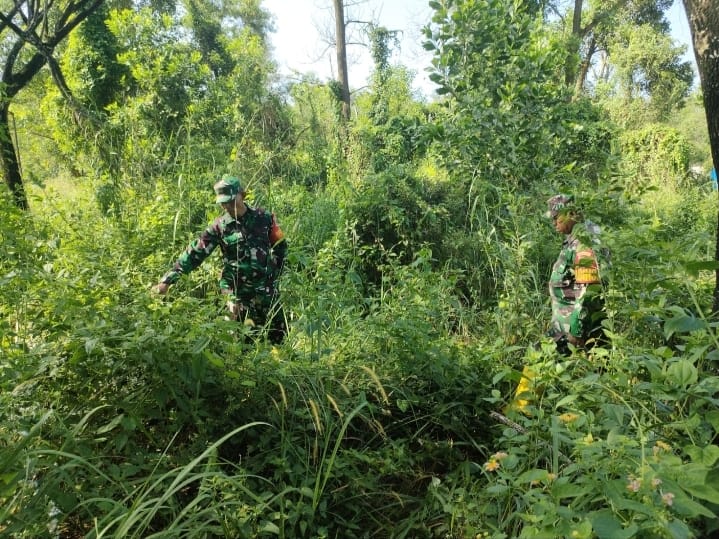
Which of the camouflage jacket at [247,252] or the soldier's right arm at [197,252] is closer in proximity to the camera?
the soldier's right arm at [197,252]

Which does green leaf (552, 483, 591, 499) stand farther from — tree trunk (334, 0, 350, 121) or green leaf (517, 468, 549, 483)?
tree trunk (334, 0, 350, 121)

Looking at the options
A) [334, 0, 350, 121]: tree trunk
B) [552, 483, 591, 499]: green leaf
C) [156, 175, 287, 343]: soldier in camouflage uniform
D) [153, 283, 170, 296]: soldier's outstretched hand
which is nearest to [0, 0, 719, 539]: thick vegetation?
[552, 483, 591, 499]: green leaf

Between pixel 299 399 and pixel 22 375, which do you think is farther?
pixel 299 399

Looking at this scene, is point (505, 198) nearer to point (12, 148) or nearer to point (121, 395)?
point (121, 395)

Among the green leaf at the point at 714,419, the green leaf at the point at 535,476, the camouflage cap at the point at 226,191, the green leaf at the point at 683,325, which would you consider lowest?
the green leaf at the point at 535,476

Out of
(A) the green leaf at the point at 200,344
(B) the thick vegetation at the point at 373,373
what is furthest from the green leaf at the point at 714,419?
(A) the green leaf at the point at 200,344

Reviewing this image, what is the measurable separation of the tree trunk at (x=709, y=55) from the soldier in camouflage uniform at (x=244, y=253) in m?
2.31

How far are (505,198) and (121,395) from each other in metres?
3.05

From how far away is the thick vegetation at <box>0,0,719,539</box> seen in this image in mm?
1210

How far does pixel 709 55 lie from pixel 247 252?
103 inches

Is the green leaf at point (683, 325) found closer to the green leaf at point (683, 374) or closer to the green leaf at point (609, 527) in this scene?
the green leaf at point (683, 374)

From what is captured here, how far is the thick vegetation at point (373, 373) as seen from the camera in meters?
1.21

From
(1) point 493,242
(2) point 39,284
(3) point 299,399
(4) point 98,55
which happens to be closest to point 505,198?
(1) point 493,242

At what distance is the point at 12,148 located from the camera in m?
4.50
